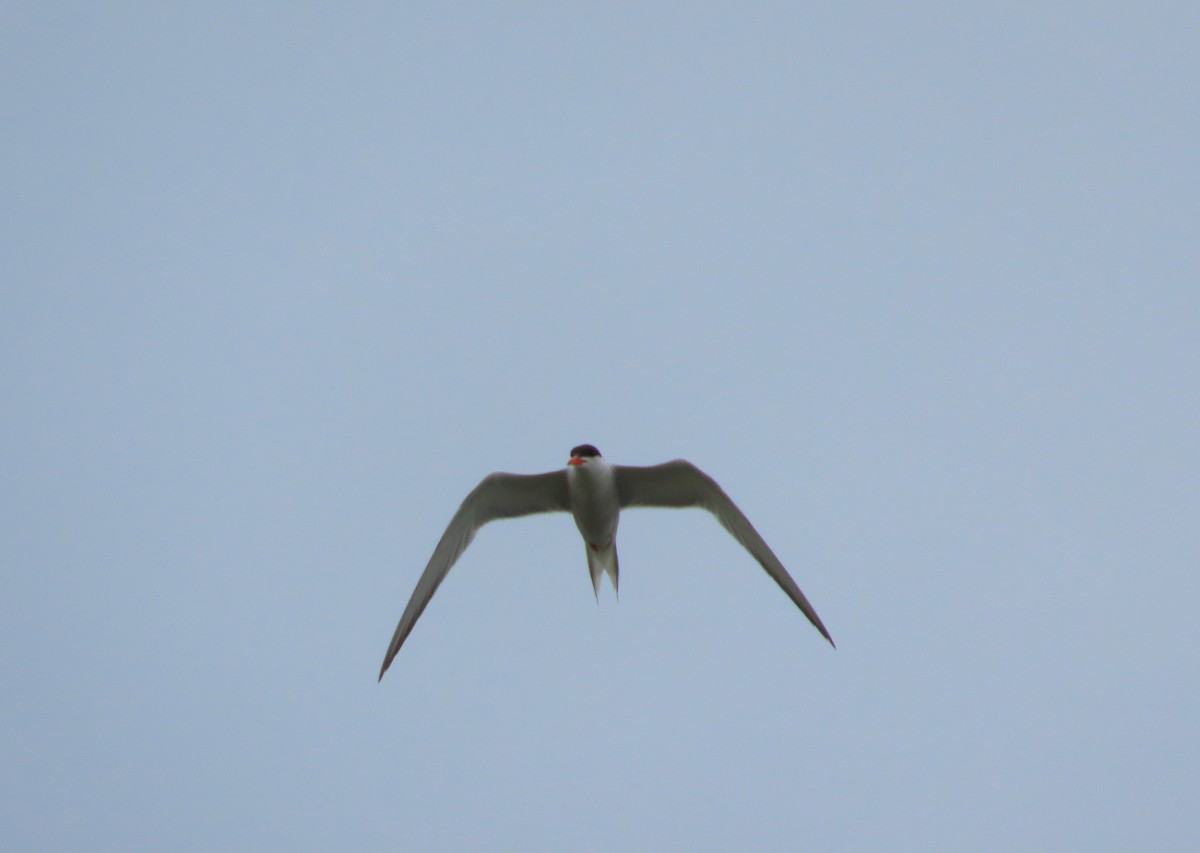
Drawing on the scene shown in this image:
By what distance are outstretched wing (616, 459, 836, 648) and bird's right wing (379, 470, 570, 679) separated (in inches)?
24.7

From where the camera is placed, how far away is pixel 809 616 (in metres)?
7.21

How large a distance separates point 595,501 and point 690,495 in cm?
89

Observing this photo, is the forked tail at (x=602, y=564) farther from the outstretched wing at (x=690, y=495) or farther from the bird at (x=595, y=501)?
the outstretched wing at (x=690, y=495)

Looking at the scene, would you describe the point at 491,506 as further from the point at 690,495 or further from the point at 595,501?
the point at 690,495

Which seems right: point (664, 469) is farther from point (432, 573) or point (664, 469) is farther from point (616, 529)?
point (432, 573)

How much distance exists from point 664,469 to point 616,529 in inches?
29.6

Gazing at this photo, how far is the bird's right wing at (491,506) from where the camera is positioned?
7.70 m

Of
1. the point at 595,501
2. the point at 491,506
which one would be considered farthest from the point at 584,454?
the point at 491,506

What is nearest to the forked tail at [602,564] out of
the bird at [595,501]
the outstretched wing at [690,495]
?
the bird at [595,501]

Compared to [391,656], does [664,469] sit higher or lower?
higher

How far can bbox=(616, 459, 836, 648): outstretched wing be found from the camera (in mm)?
7660

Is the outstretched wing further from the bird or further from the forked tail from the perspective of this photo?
the forked tail

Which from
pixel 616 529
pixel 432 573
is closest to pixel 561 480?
pixel 616 529

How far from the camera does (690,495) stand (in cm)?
805
